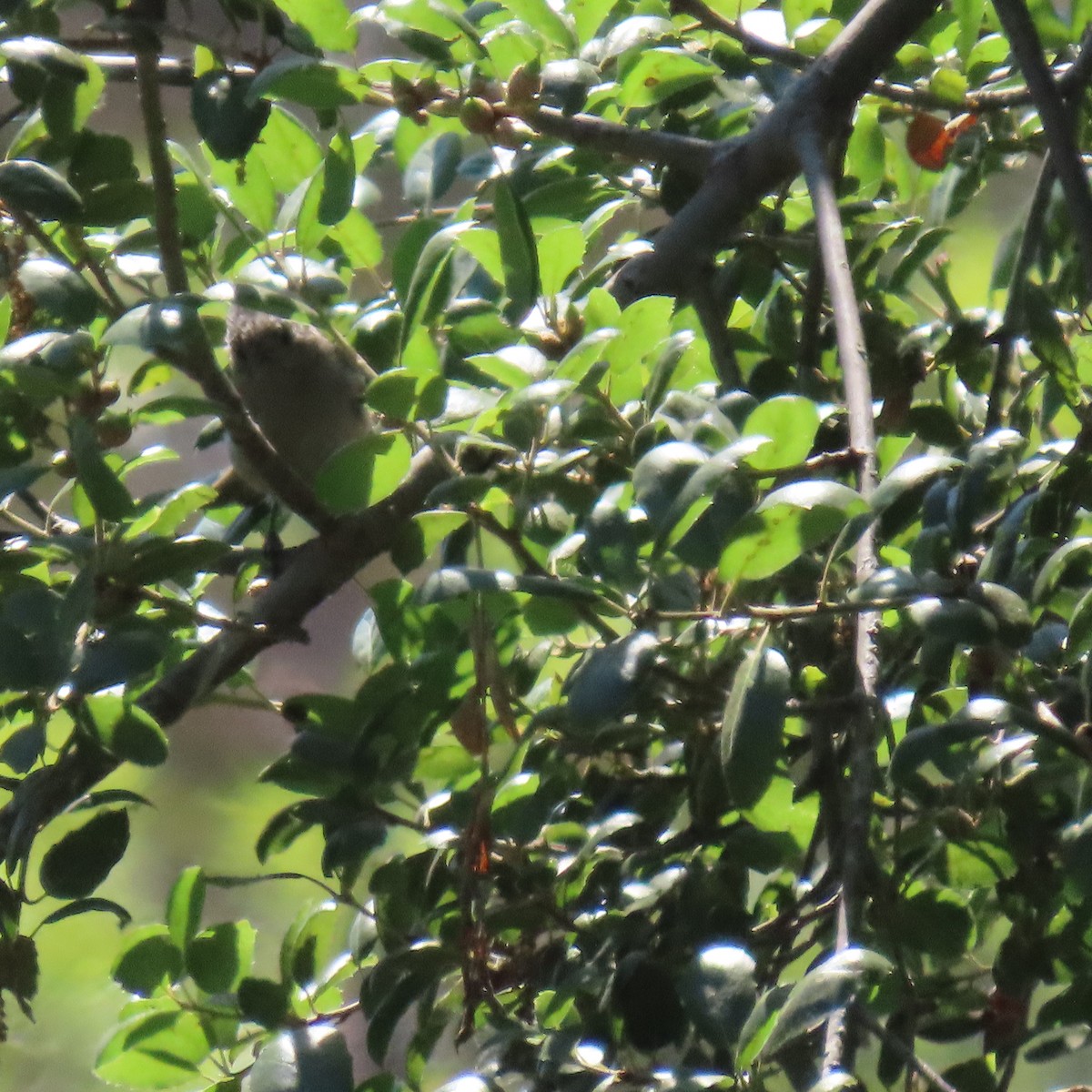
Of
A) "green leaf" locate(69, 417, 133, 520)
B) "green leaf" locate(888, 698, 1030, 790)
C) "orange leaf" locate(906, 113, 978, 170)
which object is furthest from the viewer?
"orange leaf" locate(906, 113, 978, 170)

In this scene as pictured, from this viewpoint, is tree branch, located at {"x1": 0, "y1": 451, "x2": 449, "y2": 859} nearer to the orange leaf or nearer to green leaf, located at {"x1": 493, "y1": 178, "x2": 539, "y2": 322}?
green leaf, located at {"x1": 493, "y1": 178, "x2": 539, "y2": 322}

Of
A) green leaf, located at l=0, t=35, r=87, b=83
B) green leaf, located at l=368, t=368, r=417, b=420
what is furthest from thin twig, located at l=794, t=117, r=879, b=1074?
green leaf, located at l=0, t=35, r=87, b=83

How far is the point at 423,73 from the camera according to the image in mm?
857

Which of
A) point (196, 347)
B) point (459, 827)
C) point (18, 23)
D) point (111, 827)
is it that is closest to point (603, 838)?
point (459, 827)

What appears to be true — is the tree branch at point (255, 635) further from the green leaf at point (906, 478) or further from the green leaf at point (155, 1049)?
the green leaf at point (906, 478)

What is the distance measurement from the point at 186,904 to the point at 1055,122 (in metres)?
0.70

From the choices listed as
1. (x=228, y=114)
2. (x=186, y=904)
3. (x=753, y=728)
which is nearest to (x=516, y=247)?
(x=228, y=114)

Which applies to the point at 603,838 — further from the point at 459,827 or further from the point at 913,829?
the point at 913,829

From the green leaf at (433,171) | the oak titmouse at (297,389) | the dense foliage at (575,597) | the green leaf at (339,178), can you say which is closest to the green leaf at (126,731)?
the dense foliage at (575,597)

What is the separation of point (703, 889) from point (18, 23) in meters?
0.73

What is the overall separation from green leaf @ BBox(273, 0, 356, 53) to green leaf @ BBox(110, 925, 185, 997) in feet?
1.93

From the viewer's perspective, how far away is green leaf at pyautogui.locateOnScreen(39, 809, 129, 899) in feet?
2.66

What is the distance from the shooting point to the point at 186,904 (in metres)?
0.84

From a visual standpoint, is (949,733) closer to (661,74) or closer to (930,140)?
(661,74)
